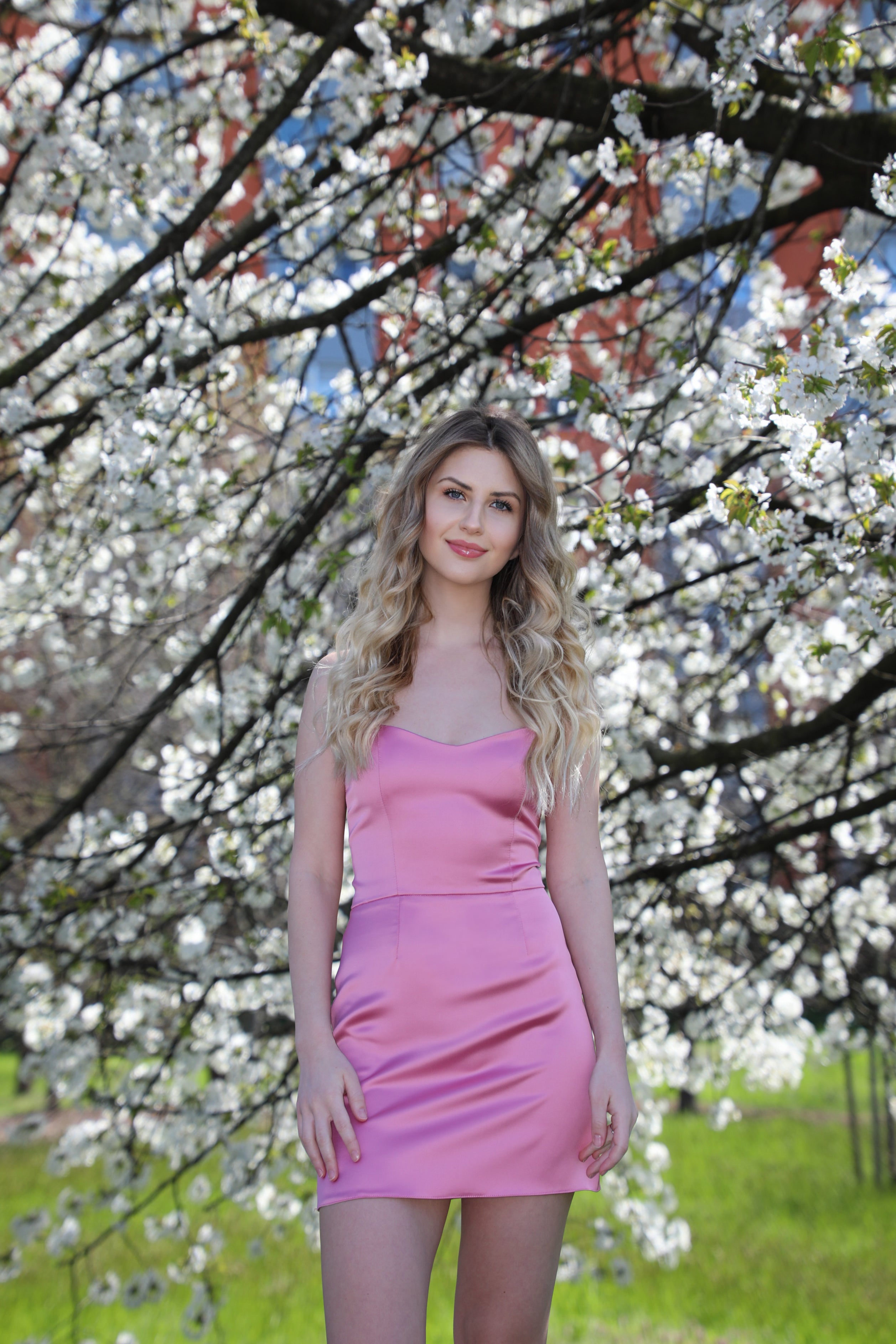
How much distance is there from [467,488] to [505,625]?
0.27 metres

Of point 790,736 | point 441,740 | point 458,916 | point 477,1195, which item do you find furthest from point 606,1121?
point 790,736

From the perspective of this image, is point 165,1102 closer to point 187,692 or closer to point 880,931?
point 187,692

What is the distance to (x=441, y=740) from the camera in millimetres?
1825

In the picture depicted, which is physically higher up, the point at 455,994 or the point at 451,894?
the point at 451,894

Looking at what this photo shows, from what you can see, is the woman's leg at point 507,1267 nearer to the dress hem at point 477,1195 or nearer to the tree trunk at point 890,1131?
the dress hem at point 477,1195

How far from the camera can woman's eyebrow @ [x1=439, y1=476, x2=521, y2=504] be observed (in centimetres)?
195

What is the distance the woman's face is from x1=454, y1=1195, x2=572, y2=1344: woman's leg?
100 centimetres

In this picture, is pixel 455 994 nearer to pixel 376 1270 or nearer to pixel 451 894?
pixel 451 894

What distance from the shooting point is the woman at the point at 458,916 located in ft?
5.10

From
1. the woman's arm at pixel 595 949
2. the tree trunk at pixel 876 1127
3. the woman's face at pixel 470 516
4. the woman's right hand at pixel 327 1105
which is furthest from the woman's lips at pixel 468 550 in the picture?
the tree trunk at pixel 876 1127

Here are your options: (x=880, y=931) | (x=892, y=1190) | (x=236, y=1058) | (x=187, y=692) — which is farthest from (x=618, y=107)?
(x=892, y=1190)

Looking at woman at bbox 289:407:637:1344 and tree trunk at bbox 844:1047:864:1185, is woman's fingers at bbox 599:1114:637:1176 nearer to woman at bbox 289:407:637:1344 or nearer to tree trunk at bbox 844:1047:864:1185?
woman at bbox 289:407:637:1344

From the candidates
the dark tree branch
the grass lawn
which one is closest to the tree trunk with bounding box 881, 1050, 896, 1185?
the grass lawn

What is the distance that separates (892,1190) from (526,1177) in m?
5.44
